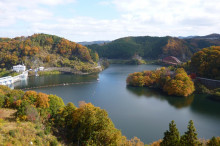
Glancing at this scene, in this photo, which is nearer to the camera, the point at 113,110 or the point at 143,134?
the point at 143,134

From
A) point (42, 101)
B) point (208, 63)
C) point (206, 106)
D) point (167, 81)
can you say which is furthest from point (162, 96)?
point (42, 101)

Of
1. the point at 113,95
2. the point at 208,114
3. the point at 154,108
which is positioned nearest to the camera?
the point at 208,114

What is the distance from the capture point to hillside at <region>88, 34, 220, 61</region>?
75062 millimetres

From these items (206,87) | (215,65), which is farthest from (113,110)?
(215,65)

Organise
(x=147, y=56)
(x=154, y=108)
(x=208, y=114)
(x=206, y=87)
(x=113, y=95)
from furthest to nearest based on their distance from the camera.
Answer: (x=147, y=56), (x=206, y=87), (x=113, y=95), (x=154, y=108), (x=208, y=114)

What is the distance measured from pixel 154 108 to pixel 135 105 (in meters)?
2.27

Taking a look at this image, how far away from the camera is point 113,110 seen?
69.0 ft

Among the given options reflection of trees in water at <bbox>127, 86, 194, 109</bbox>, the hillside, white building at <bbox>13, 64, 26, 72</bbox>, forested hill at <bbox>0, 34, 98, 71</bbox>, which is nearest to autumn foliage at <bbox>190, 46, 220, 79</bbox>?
reflection of trees in water at <bbox>127, 86, 194, 109</bbox>

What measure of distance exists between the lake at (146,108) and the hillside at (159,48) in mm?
47464

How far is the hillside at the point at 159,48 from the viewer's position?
7506cm

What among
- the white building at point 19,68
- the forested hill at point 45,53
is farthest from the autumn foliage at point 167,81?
the white building at point 19,68

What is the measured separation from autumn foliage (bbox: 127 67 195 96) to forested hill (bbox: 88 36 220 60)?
141 feet

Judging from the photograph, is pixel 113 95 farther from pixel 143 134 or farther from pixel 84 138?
pixel 84 138

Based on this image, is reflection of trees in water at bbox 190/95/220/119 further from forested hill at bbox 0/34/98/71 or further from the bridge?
forested hill at bbox 0/34/98/71
